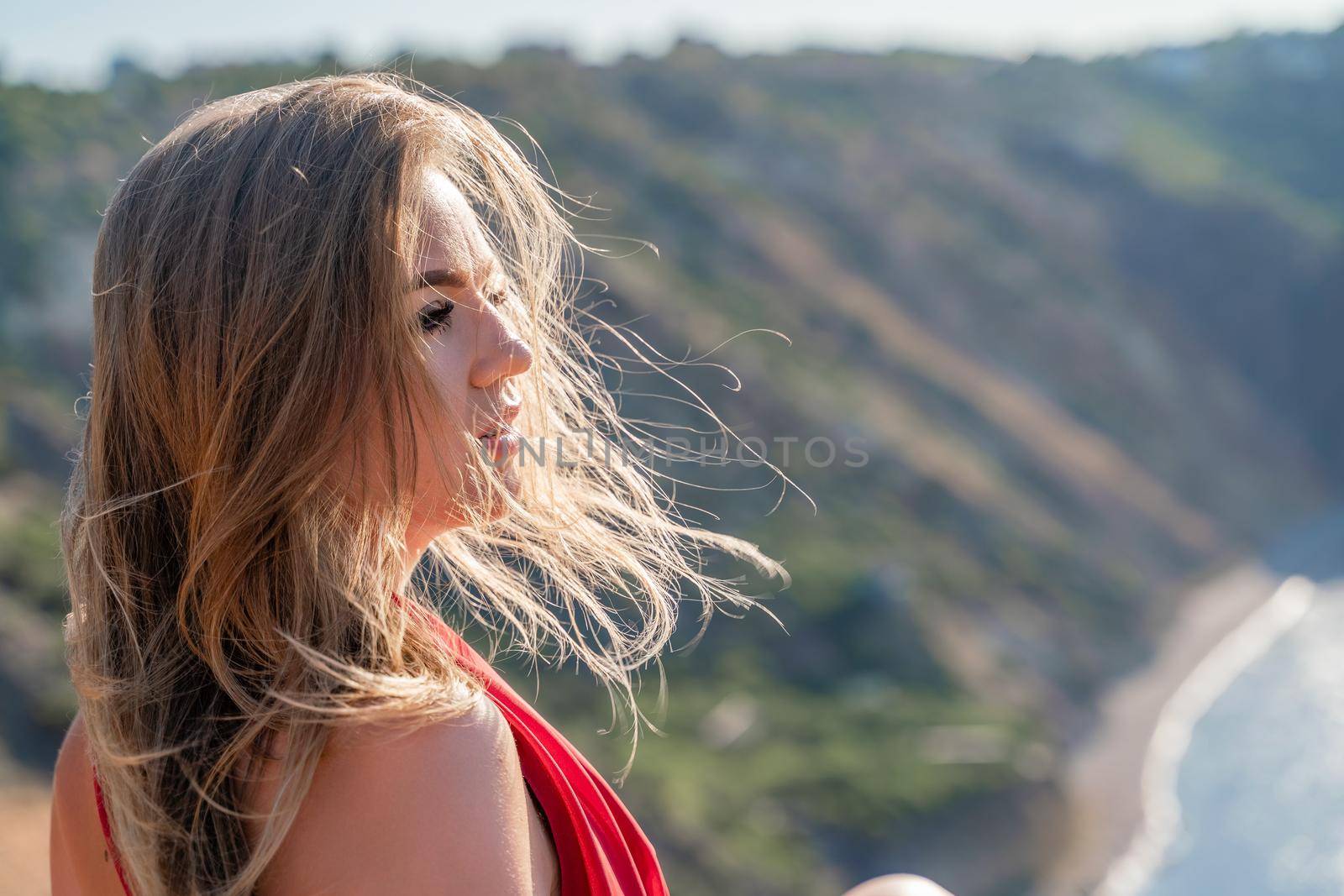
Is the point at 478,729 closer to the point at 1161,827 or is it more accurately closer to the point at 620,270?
the point at 1161,827

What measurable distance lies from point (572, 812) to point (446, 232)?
1.89ft

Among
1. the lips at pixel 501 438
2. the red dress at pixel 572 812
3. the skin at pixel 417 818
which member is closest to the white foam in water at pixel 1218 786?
the red dress at pixel 572 812

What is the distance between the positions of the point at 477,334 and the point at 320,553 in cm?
27

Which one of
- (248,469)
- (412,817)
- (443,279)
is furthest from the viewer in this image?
(443,279)

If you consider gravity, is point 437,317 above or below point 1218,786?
above

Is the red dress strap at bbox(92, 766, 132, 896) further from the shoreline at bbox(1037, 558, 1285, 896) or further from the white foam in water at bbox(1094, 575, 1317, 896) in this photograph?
the shoreline at bbox(1037, 558, 1285, 896)

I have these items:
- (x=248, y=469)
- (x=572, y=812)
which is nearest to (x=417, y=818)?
(x=572, y=812)

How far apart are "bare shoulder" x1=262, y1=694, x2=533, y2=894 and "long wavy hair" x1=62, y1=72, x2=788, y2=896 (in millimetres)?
22

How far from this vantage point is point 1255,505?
2122 cm

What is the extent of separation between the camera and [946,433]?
1805 centimetres

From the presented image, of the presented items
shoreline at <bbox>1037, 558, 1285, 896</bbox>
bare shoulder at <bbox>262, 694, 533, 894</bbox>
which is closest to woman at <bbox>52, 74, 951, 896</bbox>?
bare shoulder at <bbox>262, 694, 533, 894</bbox>

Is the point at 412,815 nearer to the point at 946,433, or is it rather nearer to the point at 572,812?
the point at 572,812

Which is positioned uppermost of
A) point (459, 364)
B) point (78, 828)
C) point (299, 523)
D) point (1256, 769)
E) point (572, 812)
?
point (459, 364)

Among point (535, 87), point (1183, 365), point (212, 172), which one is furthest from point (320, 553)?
point (1183, 365)
